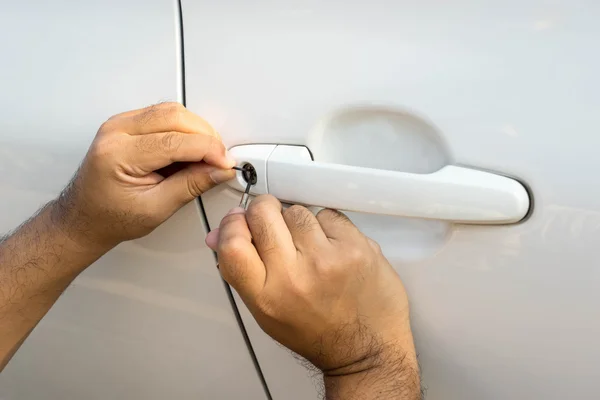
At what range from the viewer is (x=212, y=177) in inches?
41.8

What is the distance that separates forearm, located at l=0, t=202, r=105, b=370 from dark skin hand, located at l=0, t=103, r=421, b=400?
15 millimetres

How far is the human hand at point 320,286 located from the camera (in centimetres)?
93

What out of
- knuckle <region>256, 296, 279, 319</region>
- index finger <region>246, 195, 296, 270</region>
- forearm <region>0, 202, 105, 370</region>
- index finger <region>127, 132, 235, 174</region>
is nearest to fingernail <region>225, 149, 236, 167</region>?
index finger <region>127, 132, 235, 174</region>

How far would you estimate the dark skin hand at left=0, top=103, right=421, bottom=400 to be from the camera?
0.94 metres

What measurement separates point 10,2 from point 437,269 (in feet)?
3.29

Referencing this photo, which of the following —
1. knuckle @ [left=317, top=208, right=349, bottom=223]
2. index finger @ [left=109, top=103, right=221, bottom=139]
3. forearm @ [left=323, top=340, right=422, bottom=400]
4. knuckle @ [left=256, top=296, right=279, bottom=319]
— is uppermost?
index finger @ [left=109, top=103, right=221, bottom=139]

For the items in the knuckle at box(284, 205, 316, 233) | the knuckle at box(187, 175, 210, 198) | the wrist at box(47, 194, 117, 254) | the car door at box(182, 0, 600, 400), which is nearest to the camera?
the car door at box(182, 0, 600, 400)

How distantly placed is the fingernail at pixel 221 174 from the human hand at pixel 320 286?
3.1 inches

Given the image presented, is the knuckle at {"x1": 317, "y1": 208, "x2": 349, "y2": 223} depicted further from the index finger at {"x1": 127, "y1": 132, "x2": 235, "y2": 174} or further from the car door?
the index finger at {"x1": 127, "y1": 132, "x2": 235, "y2": 174}

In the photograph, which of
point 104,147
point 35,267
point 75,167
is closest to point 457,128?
point 104,147

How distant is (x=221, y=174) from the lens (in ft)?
3.47

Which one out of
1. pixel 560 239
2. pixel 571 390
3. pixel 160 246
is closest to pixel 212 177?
pixel 160 246

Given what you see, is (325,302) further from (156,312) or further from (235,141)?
(156,312)

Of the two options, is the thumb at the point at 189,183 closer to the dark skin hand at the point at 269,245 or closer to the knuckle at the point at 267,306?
the dark skin hand at the point at 269,245
